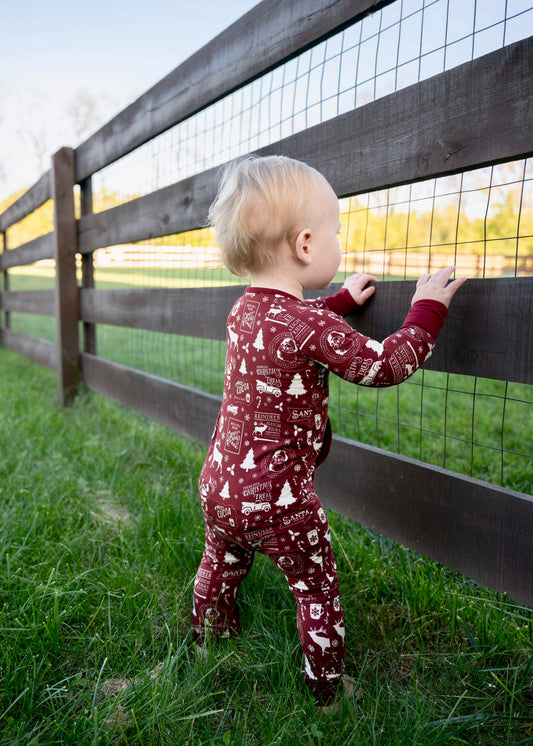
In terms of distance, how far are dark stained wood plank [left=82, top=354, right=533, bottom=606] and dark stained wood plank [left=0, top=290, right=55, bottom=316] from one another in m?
3.45

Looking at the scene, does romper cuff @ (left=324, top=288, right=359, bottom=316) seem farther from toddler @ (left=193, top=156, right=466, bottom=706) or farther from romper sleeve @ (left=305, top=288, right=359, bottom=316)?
toddler @ (left=193, top=156, right=466, bottom=706)

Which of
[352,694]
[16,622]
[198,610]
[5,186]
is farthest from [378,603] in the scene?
[5,186]

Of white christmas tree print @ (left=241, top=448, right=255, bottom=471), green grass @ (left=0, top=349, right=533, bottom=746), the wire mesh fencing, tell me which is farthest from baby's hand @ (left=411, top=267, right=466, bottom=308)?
green grass @ (left=0, top=349, right=533, bottom=746)

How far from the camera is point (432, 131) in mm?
1362

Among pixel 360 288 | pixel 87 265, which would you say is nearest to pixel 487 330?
pixel 360 288

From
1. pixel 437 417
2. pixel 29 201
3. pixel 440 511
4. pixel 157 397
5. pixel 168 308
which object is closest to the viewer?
pixel 440 511

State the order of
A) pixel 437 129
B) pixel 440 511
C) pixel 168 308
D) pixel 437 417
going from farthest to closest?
1. pixel 437 417
2. pixel 168 308
3. pixel 440 511
4. pixel 437 129

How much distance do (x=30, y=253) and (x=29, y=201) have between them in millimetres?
443

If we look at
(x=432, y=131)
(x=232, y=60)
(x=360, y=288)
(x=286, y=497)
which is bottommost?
(x=286, y=497)

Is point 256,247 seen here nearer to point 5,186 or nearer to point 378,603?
point 378,603

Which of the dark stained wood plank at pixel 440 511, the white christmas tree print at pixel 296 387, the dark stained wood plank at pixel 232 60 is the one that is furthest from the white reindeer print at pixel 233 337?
the dark stained wood plank at pixel 232 60

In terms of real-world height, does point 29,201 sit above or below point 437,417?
above

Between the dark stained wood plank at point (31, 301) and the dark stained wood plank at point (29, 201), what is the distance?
0.72 metres

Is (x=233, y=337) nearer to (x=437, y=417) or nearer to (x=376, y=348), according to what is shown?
(x=376, y=348)
